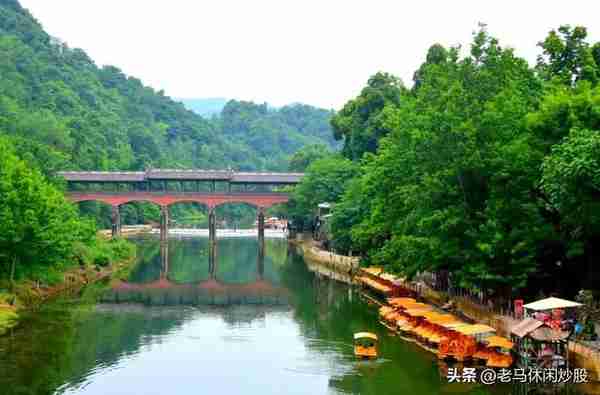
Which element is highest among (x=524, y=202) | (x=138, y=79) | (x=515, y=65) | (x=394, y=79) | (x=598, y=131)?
(x=138, y=79)

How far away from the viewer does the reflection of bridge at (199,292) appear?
55.7 metres

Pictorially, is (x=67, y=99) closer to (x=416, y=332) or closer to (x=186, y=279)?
(x=186, y=279)

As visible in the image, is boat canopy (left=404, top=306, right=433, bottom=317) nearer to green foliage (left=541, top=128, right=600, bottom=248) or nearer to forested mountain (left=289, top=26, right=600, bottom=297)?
forested mountain (left=289, top=26, right=600, bottom=297)

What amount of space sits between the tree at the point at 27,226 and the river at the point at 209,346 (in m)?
2.65

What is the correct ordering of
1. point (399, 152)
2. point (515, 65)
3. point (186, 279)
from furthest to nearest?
1. point (186, 279)
2. point (399, 152)
3. point (515, 65)

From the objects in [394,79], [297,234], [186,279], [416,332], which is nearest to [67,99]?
[297,234]

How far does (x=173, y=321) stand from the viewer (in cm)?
4666

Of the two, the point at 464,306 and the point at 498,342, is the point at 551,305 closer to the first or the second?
the point at 498,342

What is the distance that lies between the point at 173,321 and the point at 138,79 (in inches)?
6057

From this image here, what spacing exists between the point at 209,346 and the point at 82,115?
100m

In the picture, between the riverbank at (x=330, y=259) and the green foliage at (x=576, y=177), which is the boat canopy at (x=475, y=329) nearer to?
A: the green foliage at (x=576, y=177)

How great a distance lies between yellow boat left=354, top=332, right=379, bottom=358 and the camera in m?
36.0

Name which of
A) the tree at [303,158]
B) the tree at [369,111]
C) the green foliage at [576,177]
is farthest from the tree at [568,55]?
the tree at [303,158]

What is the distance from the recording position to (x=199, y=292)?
2388 inches
